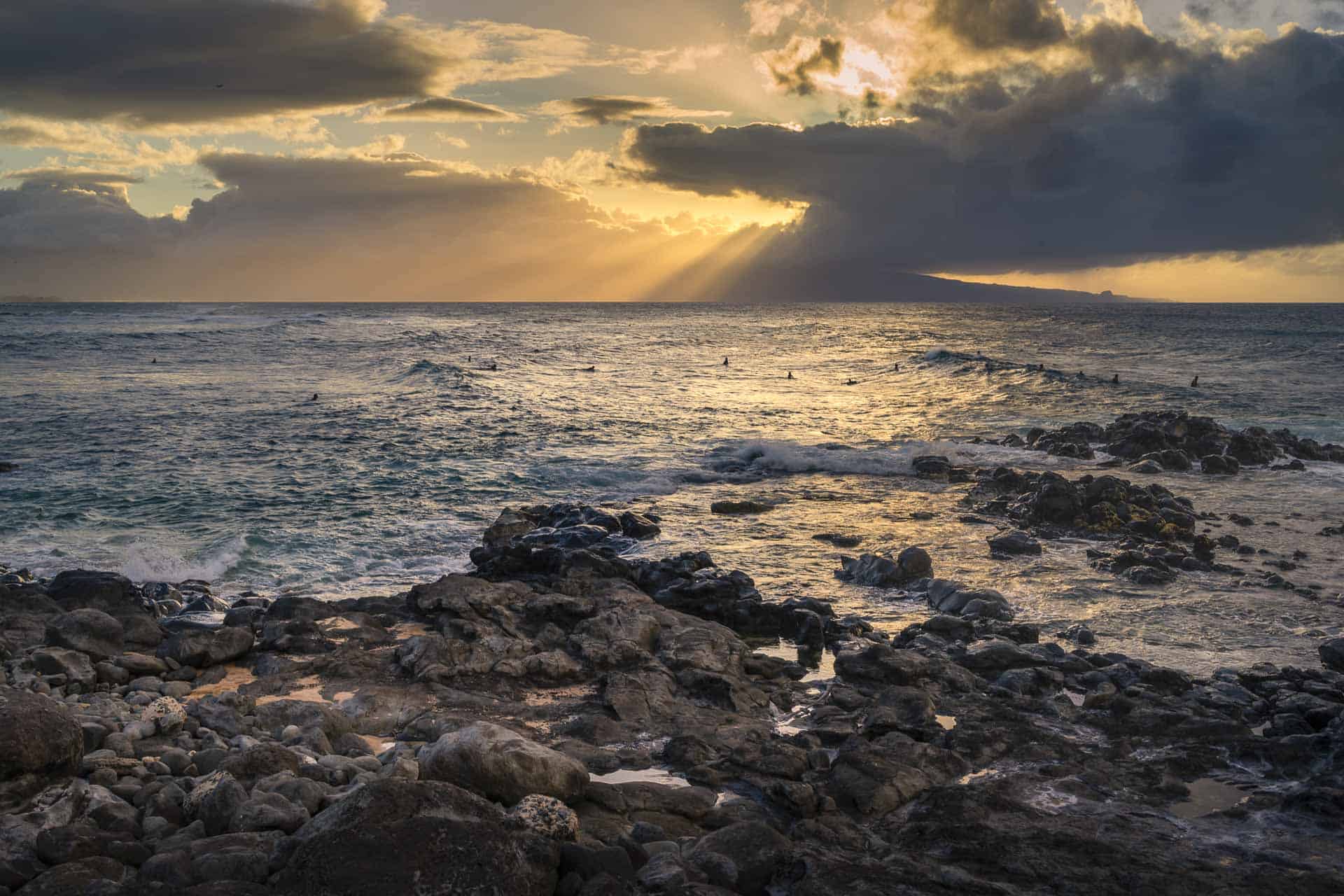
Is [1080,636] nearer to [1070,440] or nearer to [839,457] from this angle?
[839,457]

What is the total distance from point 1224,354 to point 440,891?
79.7m

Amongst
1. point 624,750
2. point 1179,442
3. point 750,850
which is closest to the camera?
point 750,850

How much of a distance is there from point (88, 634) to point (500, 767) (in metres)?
7.33

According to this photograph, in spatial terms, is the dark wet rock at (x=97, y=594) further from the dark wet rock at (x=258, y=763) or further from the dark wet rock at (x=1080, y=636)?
the dark wet rock at (x=1080, y=636)

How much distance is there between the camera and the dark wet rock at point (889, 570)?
52.7ft

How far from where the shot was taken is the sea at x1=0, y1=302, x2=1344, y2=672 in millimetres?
16016

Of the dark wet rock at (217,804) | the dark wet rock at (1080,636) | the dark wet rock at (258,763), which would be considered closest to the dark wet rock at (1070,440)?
the dark wet rock at (1080,636)

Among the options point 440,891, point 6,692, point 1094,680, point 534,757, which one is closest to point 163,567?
point 6,692

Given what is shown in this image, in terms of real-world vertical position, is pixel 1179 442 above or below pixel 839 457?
above

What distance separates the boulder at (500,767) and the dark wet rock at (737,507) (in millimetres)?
14195

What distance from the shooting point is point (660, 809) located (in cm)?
789

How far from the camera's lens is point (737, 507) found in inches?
859

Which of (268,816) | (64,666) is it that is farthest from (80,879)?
(64,666)

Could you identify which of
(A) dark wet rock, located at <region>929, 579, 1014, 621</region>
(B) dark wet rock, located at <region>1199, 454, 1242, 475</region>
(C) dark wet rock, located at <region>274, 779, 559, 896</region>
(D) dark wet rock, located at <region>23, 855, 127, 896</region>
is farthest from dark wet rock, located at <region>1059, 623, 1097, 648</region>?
(B) dark wet rock, located at <region>1199, 454, 1242, 475</region>
